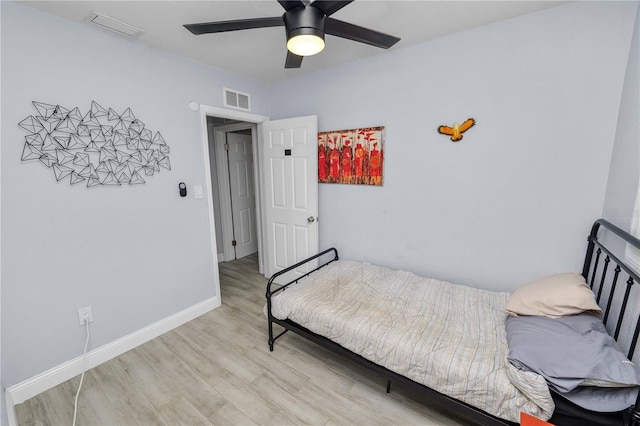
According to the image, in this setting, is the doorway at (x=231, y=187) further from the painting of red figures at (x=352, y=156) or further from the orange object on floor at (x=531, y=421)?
the orange object on floor at (x=531, y=421)

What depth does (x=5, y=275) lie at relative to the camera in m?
1.67

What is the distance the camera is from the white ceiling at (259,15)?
1.71m

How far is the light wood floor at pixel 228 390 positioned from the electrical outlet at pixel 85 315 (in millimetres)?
386

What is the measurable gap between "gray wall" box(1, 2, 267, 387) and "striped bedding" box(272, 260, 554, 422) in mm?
1225

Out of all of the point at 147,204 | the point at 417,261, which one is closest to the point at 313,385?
the point at 417,261

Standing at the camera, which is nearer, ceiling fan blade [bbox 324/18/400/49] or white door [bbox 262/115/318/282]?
ceiling fan blade [bbox 324/18/400/49]

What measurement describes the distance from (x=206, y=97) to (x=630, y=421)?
3.48m

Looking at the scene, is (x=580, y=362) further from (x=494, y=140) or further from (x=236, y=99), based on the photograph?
(x=236, y=99)

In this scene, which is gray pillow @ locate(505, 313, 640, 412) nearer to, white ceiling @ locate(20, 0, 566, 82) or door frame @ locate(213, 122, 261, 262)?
white ceiling @ locate(20, 0, 566, 82)

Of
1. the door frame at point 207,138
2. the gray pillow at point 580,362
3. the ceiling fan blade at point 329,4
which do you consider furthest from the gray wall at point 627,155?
the door frame at point 207,138

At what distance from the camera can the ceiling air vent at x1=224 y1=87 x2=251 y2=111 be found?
9.23 ft

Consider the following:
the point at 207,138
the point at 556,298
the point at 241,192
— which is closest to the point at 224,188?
the point at 241,192

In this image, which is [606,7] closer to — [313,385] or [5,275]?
[313,385]

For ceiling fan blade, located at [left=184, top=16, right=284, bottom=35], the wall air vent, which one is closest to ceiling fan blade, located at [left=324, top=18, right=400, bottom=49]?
ceiling fan blade, located at [left=184, top=16, right=284, bottom=35]
